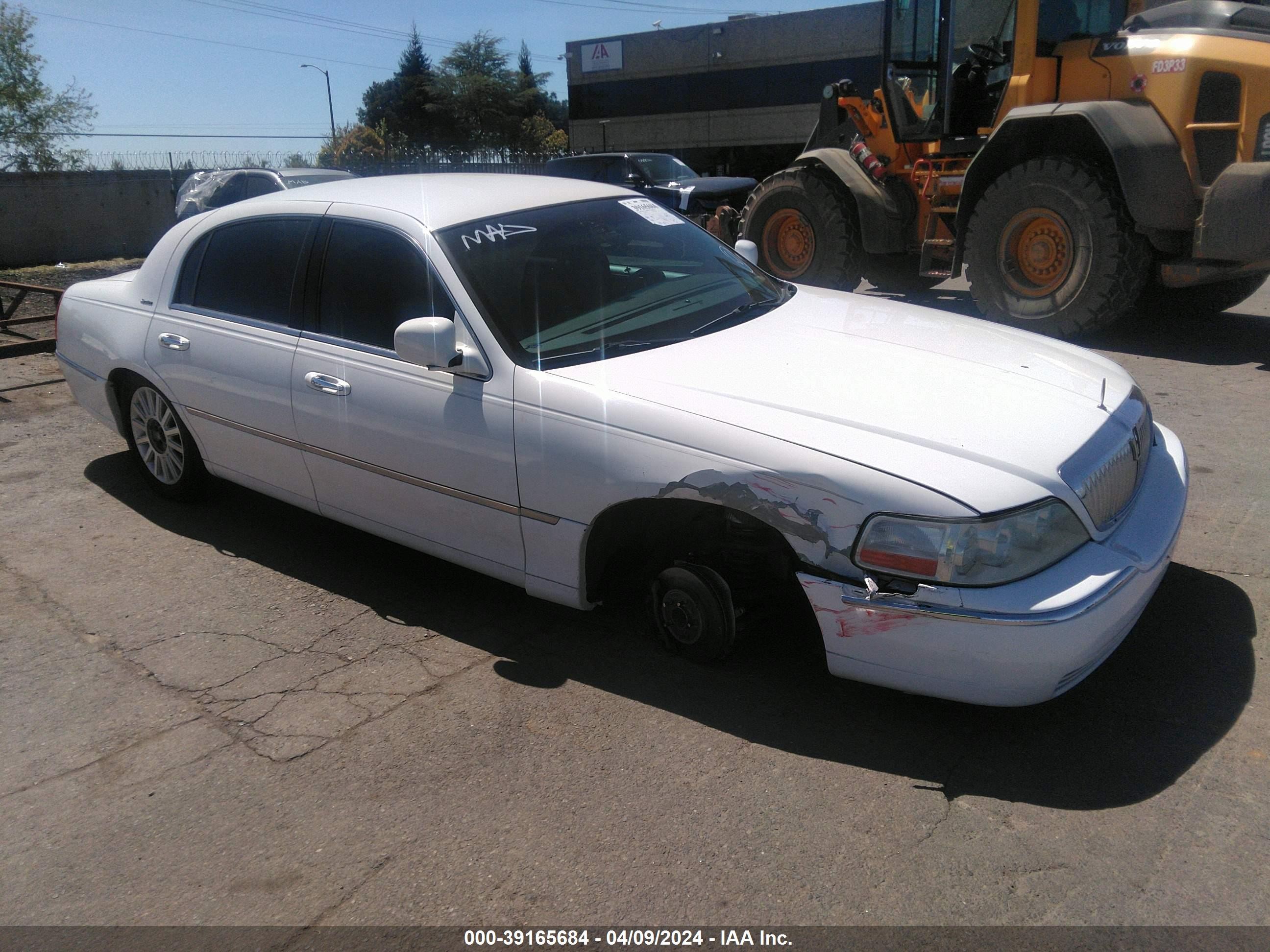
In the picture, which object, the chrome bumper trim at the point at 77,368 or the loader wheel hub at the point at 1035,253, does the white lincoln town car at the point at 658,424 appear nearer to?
the chrome bumper trim at the point at 77,368

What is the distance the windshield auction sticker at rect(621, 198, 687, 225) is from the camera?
14.5 ft

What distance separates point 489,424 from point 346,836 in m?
1.38

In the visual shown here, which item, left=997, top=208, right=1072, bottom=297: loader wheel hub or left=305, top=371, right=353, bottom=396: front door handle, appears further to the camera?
left=997, top=208, right=1072, bottom=297: loader wheel hub

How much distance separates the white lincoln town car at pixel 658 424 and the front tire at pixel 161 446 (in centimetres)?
3

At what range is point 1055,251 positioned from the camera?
8172mm

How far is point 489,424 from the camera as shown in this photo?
342 cm

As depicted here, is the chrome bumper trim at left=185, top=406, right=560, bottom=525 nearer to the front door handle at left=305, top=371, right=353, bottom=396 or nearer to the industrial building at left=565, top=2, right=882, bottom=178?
the front door handle at left=305, top=371, right=353, bottom=396

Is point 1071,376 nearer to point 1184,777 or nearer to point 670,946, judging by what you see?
point 1184,777

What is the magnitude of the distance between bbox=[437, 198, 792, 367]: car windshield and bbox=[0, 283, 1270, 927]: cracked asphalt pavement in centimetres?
109

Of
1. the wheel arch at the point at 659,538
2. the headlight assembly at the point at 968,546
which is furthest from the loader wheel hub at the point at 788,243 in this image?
the headlight assembly at the point at 968,546

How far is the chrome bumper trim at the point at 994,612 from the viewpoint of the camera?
265 centimetres

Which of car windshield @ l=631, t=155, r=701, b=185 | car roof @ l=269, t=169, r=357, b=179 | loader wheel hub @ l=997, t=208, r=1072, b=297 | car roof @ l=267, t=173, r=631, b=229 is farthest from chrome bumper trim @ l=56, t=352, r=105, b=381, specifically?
car windshield @ l=631, t=155, r=701, b=185

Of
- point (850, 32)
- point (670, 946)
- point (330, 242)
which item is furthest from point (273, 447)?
point (850, 32)

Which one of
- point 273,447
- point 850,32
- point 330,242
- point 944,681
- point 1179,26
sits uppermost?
point 850,32
